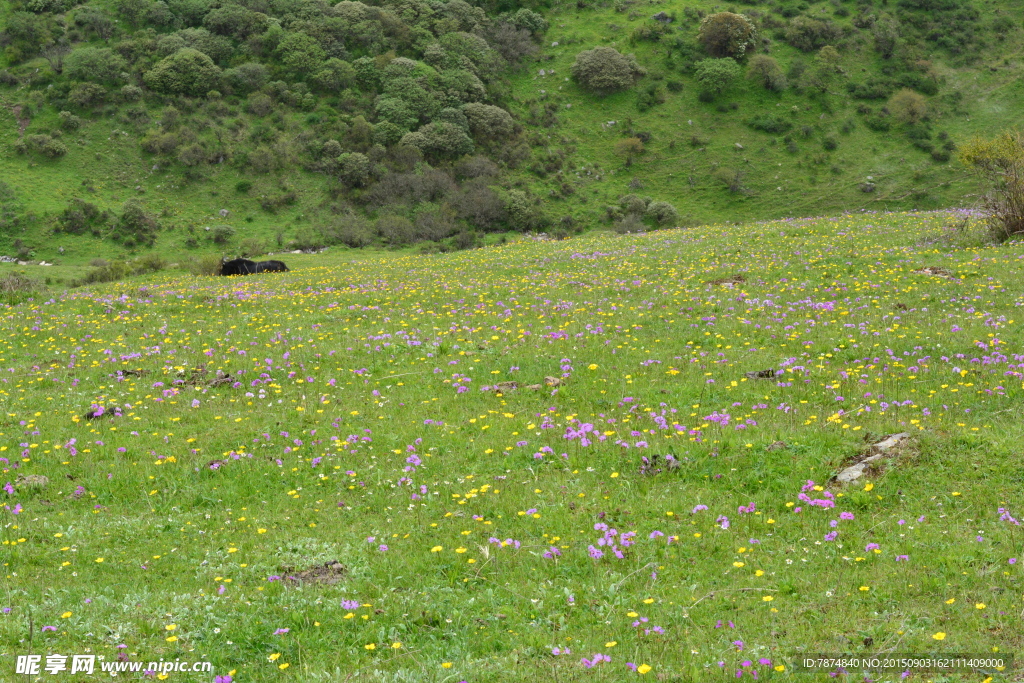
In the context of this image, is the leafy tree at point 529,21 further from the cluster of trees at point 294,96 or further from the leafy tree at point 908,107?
the leafy tree at point 908,107

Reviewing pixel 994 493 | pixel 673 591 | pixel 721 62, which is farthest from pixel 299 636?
pixel 721 62

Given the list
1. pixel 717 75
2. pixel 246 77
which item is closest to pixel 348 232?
pixel 246 77

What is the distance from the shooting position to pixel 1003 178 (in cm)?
2491

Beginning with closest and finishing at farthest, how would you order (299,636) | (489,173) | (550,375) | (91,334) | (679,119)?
(299,636)
(550,375)
(91,334)
(489,173)
(679,119)

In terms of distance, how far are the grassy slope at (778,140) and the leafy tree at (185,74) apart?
3718cm

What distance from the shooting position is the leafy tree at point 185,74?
7381 centimetres

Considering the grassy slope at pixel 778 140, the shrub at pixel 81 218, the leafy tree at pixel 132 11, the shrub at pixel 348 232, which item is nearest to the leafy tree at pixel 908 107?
the grassy slope at pixel 778 140

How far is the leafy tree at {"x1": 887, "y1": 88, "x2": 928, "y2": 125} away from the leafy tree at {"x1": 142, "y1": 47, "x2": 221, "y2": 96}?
7745cm

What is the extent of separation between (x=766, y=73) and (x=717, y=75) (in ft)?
20.0

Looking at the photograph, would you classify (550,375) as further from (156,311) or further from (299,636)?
(156,311)

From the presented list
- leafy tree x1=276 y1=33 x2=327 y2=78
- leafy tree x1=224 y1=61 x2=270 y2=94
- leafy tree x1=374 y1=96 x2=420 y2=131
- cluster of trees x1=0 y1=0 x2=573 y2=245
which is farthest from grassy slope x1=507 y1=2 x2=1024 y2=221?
leafy tree x1=224 y1=61 x2=270 y2=94

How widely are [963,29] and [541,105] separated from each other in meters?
→ 55.8

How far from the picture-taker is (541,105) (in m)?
88.6

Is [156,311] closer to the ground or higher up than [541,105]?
closer to the ground
